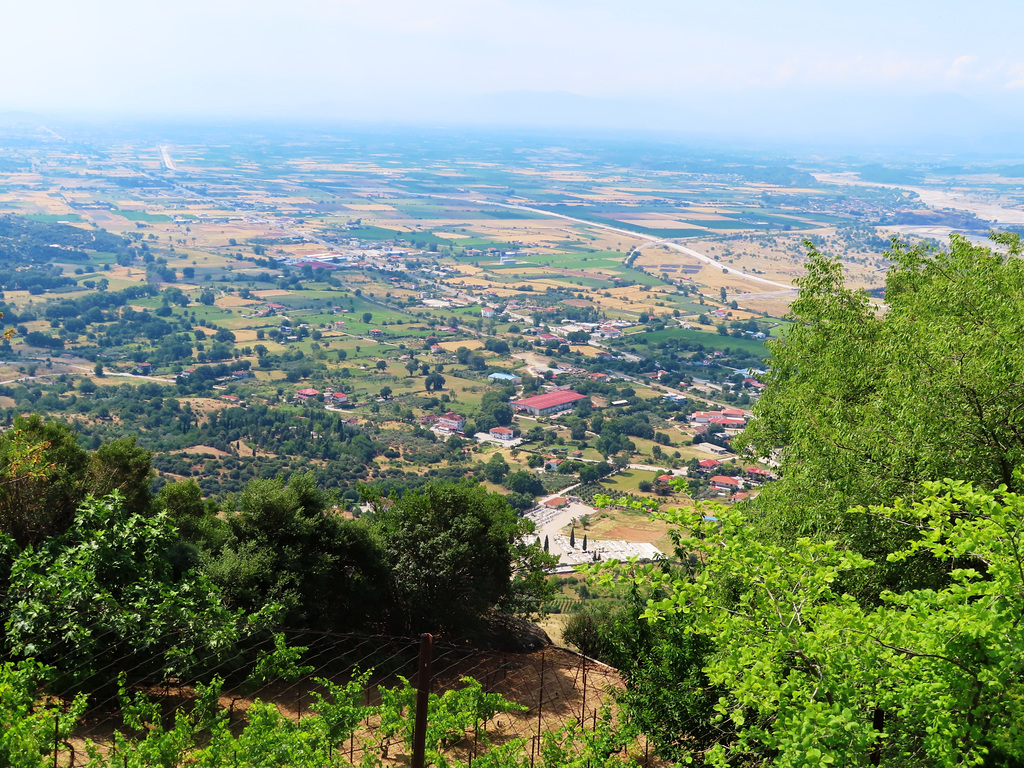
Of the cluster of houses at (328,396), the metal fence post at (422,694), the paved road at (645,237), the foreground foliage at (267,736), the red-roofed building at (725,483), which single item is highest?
the metal fence post at (422,694)

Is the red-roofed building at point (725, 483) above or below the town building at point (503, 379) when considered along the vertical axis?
above

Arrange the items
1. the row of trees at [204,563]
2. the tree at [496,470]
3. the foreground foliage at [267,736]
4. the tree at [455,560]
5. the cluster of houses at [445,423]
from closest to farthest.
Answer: the foreground foliage at [267,736]
the row of trees at [204,563]
the tree at [455,560]
the tree at [496,470]
the cluster of houses at [445,423]

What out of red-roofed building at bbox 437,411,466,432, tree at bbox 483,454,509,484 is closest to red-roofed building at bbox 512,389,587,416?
red-roofed building at bbox 437,411,466,432

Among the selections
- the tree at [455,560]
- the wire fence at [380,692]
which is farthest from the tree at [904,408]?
the tree at [455,560]

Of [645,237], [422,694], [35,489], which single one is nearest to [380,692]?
[422,694]

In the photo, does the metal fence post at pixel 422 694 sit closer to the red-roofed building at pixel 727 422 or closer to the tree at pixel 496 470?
the tree at pixel 496 470

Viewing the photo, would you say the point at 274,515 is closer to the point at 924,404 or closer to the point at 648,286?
the point at 924,404
